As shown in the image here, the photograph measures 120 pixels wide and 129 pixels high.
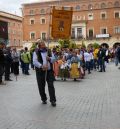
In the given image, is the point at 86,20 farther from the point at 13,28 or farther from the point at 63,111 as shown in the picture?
the point at 63,111

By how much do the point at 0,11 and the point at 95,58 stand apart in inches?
3060

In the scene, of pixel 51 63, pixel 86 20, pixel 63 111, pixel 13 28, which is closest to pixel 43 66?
pixel 51 63

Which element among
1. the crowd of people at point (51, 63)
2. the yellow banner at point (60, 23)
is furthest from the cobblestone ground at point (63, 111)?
the yellow banner at point (60, 23)

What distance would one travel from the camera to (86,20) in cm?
9938

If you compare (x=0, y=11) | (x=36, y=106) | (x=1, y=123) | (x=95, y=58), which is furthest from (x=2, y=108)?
(x=0, y=11)

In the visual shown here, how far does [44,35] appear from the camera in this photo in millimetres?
102750

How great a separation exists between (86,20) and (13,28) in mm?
25999

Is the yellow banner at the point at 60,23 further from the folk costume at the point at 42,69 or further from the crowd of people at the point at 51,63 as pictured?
the folk costume at the point at 42,69

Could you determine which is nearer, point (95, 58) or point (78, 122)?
point (78, 122)

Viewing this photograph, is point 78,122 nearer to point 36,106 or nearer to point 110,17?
point 36,106

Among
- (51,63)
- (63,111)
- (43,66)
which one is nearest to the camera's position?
(63,111)

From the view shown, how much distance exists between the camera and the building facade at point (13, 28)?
11150 cm

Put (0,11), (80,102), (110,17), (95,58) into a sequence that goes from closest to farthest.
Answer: (80,102), (95,58), (110,17), (0,11)

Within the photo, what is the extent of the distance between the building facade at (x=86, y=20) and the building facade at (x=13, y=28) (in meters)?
7.99
